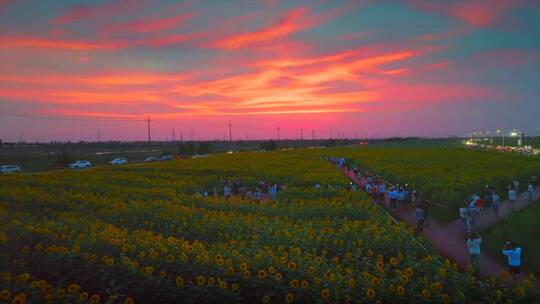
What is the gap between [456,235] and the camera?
1975 cm

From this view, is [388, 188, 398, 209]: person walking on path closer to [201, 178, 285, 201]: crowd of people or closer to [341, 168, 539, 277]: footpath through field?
[341, 168, 539, 277]: footpath through field

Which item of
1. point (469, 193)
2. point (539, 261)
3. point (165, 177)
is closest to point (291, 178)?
point (165, 177)

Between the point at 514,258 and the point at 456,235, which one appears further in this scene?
the point at 456,235

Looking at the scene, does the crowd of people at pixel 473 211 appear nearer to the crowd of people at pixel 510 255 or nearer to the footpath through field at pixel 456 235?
the crowd of people at pixel 510 255

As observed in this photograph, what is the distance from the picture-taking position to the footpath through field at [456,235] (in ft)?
50.3

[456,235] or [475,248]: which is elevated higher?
[475,248]

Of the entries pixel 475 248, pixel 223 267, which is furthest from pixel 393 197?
pixel 223 267

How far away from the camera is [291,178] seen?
38.8 m

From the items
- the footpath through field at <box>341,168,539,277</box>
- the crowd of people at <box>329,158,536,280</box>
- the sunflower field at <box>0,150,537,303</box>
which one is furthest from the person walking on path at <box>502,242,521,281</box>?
the sunflower field at <box>0,150,537,303</box>

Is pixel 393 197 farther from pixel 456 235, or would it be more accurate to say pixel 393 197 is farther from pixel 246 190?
pixel 246 190

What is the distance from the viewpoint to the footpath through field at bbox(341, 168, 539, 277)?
50.3 feet

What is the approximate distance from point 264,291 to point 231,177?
32584 millimetres

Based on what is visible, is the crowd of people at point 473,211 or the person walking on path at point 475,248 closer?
the crowd of people at point 473,211

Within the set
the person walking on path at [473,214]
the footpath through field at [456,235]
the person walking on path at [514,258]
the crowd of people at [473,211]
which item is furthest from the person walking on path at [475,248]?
the person walking on path at [473,214]
